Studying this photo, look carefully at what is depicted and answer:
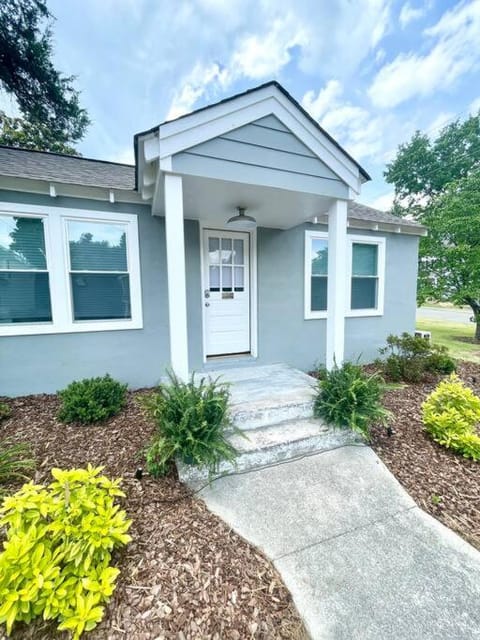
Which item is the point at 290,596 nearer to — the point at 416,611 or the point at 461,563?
the point at 416,611

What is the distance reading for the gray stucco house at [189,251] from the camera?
3148 millimetres

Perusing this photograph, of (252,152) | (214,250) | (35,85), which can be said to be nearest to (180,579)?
(252,152)

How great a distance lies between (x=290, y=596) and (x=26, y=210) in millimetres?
5066

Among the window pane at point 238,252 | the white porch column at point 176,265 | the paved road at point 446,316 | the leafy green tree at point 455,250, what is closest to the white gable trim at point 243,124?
the white porch column at point 176,265

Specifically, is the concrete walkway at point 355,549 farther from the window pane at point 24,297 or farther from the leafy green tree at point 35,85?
the leafy green tree at point 35,85

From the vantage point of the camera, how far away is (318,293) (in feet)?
18.6

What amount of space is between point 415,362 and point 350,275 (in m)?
2.10

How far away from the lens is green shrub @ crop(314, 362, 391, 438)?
2996 mm

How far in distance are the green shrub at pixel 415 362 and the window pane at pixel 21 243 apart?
5928 millimetres

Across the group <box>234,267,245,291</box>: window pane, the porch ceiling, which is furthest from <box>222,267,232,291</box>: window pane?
the porch ceiling

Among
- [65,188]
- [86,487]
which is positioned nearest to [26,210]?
[65,188]

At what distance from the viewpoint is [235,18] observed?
18.9ft

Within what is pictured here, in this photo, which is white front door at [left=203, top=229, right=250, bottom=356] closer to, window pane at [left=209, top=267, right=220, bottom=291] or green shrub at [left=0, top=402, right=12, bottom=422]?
window pane at [left=209, top=267, right=220, bottom=291]

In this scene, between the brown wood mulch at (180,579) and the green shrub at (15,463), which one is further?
the green shrub at (15,463)
